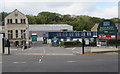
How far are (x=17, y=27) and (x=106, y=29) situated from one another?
4480cm

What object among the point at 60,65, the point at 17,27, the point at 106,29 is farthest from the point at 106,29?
the point at 17,27

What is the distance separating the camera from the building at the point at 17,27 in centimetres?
8119

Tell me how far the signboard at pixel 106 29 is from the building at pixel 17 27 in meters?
42.4

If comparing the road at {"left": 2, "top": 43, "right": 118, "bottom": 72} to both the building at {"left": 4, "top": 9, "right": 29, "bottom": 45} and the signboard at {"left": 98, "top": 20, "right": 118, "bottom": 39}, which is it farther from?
the building at {"left": 4, "top": 9, "right": 29, "bottom": 45}

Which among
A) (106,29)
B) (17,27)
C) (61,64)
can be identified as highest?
(17,27)

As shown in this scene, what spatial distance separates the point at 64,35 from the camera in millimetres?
80250

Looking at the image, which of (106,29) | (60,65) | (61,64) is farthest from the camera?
(106,29)

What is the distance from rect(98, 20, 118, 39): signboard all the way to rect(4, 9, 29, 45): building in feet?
139

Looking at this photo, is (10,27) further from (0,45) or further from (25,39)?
(0,45)

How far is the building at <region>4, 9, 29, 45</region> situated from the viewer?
266 feet

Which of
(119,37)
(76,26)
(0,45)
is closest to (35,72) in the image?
(0,45)

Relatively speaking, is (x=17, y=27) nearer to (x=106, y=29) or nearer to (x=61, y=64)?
(x=106, y=29)

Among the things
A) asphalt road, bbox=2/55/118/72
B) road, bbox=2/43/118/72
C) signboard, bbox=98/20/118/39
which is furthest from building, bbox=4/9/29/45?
asphalt road, bbox=2/55/118/72

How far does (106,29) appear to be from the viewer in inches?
1644
